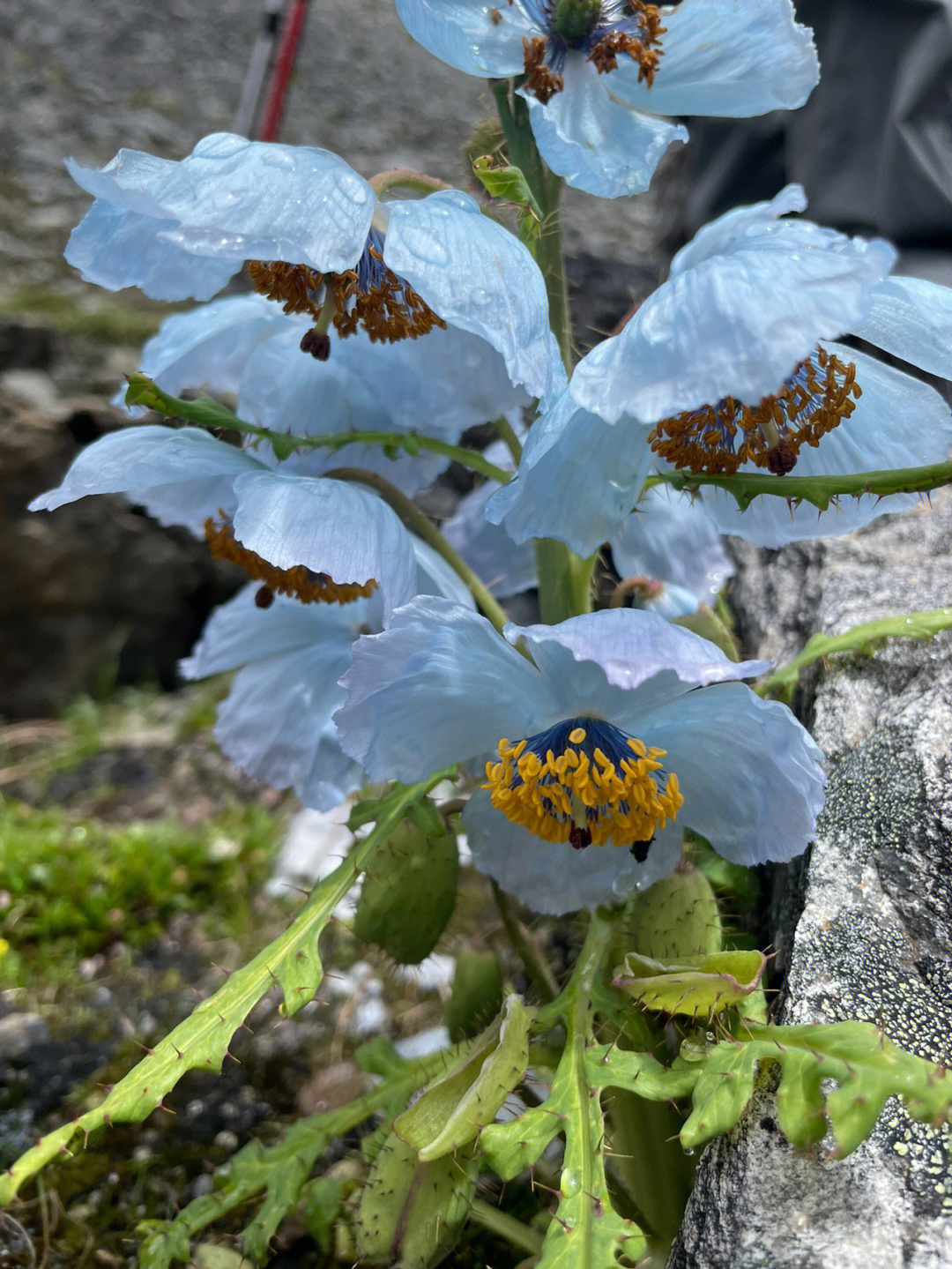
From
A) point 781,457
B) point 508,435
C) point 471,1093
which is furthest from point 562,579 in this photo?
point 471,1093

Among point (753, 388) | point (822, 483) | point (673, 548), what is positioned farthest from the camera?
point (673, 548)

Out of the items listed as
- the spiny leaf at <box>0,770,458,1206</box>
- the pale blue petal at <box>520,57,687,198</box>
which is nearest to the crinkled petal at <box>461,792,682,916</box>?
the spiny leaf at <box>0,770,458,1206</box>

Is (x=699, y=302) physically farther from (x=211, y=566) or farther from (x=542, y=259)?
(x=211, y=566)

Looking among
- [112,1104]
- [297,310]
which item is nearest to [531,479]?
[297,310]

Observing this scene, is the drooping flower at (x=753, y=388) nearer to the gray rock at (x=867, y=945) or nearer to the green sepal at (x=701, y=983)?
the gray rock at (x=867, y=945)

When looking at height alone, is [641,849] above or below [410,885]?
above

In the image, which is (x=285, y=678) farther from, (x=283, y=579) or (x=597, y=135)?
(x=597, y=135)

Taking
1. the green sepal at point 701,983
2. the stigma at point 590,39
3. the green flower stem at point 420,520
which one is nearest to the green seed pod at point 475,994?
the green sepal at point 701,983
